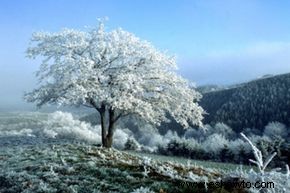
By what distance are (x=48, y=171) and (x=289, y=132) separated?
402ft

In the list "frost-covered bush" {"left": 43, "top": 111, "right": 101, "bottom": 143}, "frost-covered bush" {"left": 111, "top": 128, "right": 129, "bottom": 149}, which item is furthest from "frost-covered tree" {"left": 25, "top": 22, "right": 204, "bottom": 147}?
"frost-covered bush" {"left": 43, "top": 111, "right": 101, "bottom": 143}

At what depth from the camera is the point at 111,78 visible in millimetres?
45219

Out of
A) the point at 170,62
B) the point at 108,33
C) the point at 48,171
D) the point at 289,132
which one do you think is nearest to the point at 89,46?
the point at 108,33

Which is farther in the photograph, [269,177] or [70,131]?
[70,131]

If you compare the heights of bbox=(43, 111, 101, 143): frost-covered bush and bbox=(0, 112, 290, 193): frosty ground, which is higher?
bbox=(0, 112, 290, 193): frosty ground

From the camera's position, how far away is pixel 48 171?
24656 mm

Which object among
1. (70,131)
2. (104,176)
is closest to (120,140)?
(70,131)

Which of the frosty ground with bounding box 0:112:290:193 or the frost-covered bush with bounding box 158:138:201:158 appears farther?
the frost-covered bush with bounding box 158:138:201:158

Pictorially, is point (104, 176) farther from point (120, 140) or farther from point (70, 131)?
point (70, 131)

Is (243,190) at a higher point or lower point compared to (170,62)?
lower

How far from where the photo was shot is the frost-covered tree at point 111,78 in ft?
143

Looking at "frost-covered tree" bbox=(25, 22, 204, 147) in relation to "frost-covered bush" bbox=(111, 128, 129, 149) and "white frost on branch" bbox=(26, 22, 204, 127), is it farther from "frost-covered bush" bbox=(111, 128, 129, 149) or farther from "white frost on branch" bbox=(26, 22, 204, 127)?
"frost-covered bush" bbox=(111, 128, 129, 149)

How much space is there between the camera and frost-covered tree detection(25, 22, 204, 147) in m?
43.5

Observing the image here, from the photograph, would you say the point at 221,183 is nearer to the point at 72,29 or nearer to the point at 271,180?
the point at 271,180
